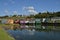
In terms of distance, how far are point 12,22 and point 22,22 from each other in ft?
17.0

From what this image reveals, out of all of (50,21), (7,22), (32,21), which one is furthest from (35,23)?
(7,22)

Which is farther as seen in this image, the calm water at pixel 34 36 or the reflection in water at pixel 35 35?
the reflection in water at pixel 35 35

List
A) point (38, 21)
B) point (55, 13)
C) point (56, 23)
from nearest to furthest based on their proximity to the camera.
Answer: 1. point (56, 23)
2. point (38, 21)
3. point (55, 13)

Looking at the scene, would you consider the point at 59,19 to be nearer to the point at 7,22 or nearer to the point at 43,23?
the point at 43,23

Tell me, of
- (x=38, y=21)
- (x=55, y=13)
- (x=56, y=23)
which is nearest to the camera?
(x=56, y=23)

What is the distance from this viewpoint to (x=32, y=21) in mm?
91562

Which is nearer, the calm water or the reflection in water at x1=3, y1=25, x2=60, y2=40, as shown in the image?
the calm water

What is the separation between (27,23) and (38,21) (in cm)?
568

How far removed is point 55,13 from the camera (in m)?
139

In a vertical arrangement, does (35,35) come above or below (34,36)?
below

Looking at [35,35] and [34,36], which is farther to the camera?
[35,35]

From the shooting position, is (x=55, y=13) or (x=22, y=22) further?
(x=55, y=13)

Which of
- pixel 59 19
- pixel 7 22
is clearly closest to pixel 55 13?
pixel 59 19

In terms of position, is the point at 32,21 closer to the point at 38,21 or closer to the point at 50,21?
the point at 38,21
